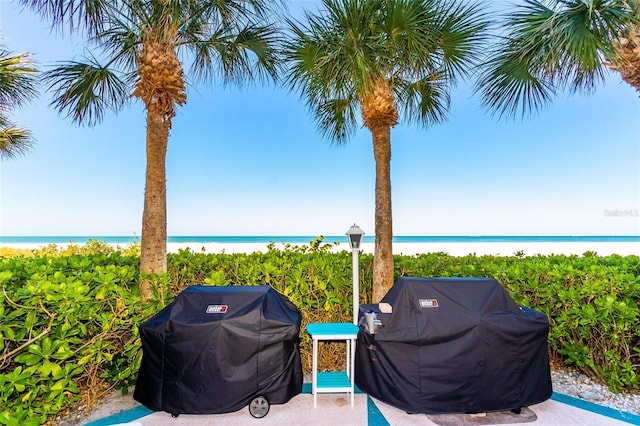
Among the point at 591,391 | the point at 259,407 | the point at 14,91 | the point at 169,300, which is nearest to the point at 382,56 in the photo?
the point at 169,300

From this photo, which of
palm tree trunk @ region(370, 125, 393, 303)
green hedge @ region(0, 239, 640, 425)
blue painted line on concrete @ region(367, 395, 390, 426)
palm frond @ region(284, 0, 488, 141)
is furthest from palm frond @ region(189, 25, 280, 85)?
blue painted line on concrete @ region(367, 395, 390, 426)

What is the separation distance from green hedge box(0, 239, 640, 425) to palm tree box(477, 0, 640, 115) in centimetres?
257

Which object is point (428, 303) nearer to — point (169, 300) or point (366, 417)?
point (366, 417)

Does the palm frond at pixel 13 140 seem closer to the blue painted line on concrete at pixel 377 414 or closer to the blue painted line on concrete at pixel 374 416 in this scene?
the blue painted line on concrete at pixel 377 414

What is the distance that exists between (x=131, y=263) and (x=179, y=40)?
3.53 meters

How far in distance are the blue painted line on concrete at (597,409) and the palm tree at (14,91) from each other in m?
9.37

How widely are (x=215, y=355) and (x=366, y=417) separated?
149 cm

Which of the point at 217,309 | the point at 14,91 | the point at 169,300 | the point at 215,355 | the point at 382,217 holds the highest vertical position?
the point at 14,91

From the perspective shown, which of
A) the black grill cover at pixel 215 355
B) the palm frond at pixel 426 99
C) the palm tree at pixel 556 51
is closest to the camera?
the black grill cover at pixel 215 355

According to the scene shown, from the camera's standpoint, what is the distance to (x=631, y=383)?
306 cm

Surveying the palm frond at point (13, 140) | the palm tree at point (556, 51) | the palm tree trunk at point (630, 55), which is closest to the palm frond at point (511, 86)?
the palm tree at point (556, 51)

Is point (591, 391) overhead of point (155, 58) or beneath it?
beneath

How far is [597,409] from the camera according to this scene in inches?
110

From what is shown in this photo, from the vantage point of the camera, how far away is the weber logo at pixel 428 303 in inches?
107
